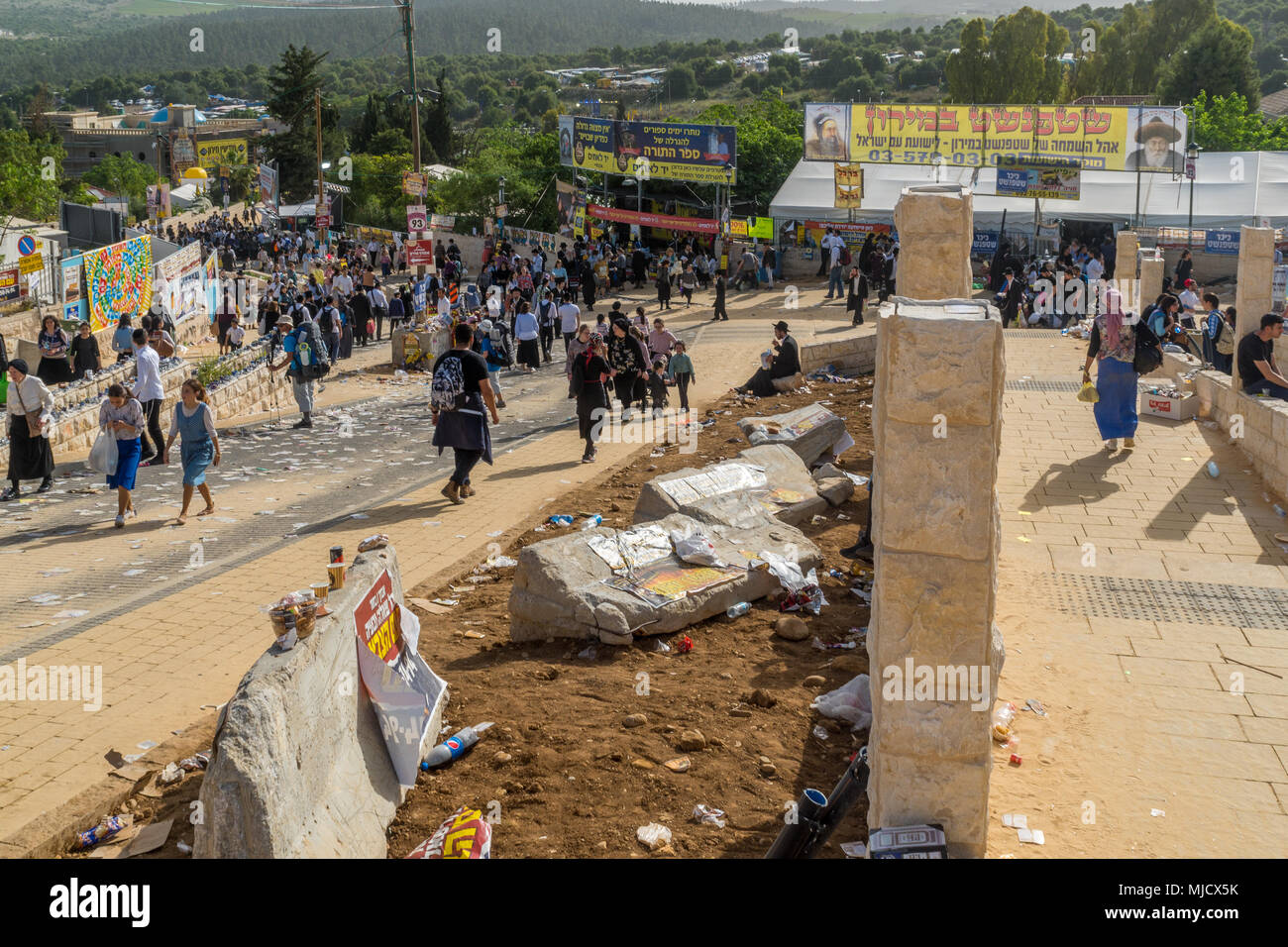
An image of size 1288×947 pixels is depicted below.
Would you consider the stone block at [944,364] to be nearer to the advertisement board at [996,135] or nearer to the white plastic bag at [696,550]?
the white plastic bag at [696,550]

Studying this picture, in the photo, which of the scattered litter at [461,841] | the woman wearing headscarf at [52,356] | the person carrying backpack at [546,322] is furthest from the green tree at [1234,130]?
the scattered litter at [461,841]

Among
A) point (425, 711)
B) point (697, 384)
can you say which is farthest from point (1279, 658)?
point (697, 384)

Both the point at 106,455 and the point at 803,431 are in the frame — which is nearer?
the point at 106,455

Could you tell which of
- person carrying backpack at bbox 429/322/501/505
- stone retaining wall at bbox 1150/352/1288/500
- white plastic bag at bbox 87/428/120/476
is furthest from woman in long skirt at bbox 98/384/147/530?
stone retaining wall at bbox 1150/352/1288/500

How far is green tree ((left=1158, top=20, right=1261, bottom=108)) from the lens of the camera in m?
71.6

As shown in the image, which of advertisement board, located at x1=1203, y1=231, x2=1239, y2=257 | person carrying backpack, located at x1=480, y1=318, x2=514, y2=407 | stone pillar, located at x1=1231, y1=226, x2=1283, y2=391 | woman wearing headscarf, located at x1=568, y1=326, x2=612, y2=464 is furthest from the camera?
advertisement board, located at x1=1203, y1=231, x2=1239, y2=257

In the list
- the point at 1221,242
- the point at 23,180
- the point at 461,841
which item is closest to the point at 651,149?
the point at 1221,242

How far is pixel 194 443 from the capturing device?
1091 cm

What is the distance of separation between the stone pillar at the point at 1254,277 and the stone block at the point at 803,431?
4494mm

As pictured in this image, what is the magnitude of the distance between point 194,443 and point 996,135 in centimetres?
3126

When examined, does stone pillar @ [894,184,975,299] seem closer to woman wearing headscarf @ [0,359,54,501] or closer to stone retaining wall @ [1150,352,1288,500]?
stone retaining wall @ [1150,352,1288,500]

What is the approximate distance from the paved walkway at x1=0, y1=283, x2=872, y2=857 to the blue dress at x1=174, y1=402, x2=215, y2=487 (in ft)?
1.70

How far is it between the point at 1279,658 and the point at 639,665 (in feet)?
12.7

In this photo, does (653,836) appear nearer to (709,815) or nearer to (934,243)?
(709,815)
